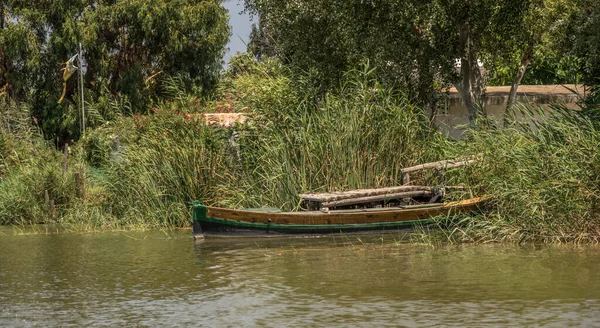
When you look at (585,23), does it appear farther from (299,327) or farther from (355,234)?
(299,327)

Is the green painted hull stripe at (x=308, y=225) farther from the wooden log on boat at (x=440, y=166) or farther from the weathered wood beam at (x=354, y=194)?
the wooden log on boat at (x=440, y=166)

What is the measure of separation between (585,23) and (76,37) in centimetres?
2429

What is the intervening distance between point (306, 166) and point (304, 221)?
1.37 metres

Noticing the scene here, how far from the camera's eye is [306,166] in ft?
58.6

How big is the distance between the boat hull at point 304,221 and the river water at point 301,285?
35 centimetres

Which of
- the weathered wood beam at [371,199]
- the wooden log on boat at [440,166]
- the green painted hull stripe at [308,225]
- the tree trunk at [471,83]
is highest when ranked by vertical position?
the tree trunk at [471,83]

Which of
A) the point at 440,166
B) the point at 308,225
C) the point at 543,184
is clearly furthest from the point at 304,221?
the point at 543,184

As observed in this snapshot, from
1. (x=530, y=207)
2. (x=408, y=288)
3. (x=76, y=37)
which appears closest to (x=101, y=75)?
(x=76, y=37)

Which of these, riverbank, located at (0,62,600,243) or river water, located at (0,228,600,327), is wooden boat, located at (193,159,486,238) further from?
riverbank, located at (0,62,600,243)

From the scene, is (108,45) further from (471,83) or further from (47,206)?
(471,83)

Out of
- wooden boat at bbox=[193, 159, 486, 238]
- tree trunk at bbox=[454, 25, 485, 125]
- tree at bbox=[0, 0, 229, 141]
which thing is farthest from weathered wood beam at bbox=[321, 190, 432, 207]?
tree at bbox=[0, 0, 229, 141]

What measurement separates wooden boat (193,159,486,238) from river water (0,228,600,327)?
36 cm

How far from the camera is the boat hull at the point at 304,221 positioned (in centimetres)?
1681

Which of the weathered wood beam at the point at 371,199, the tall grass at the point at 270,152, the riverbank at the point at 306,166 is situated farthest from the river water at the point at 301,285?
the tall grass at the point at 270,152
